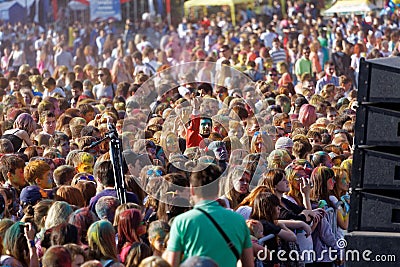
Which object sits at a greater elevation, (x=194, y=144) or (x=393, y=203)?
(x=393, y=203)

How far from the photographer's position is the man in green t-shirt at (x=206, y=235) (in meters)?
6.39

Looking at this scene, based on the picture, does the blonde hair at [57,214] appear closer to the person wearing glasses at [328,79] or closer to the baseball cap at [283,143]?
the baseball cap at [283,143]

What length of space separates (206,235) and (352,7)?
92.4ft

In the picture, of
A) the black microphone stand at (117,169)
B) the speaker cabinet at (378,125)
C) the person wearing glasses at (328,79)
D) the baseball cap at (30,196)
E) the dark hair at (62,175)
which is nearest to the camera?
the speaker cabinet at (378,125)

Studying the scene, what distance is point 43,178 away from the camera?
9.50 metres

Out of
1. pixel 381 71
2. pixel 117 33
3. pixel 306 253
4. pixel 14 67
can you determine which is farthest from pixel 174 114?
pixel 117 33

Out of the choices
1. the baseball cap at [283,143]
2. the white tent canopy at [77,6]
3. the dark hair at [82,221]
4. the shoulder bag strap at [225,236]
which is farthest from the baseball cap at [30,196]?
the white tent canopy at [77,6]

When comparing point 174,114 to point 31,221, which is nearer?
point 31,221

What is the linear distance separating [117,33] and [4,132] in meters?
22.4

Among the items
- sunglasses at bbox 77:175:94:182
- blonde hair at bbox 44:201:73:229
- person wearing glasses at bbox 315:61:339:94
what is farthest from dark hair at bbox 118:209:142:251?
person wearing glasses at bbox 315:61:339:94

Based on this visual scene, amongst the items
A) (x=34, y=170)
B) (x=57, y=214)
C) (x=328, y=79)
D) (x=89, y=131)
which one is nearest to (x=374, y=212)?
(x=57, y=214)

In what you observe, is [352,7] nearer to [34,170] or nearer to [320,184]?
[320,184]

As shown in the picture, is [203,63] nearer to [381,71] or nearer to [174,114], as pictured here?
[174,114]

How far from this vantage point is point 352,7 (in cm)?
3394
